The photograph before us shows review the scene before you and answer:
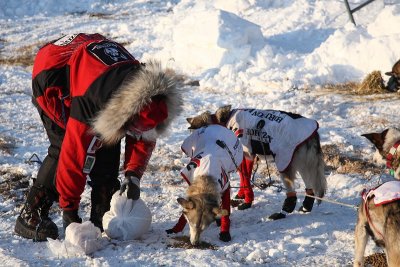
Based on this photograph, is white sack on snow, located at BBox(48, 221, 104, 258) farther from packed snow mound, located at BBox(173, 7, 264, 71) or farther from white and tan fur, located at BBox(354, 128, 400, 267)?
packed snow mound, located at BBox(173, 7, 264, 71)

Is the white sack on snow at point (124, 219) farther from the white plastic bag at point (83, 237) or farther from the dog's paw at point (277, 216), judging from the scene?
the dog's paw at point (277, 216)

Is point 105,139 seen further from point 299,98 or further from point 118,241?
point 299,98

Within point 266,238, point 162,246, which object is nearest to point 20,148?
point 162,246

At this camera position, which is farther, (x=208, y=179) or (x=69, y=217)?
(x=208, y=179)

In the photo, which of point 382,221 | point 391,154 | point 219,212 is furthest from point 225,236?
point 391,154

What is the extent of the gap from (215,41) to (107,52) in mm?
7531

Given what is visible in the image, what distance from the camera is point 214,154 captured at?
5.02 metres

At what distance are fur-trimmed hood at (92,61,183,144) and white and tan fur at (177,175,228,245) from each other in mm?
1082

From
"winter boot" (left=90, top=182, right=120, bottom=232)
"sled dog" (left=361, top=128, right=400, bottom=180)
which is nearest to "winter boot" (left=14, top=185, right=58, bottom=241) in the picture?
"winter boot" (left=90, top=182, right=120, bottom=232)

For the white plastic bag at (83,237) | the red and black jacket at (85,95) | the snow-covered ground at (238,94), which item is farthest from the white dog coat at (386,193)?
the white plastic bag at (83,237)

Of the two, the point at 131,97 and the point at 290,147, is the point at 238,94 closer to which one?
the point at 290,147

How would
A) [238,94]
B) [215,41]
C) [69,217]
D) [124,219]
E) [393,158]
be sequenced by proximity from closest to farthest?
[69,217], [124,219], [393,158], [238,94], [215,41]

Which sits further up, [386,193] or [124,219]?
[386,193]

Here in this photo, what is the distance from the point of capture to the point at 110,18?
1845cm
